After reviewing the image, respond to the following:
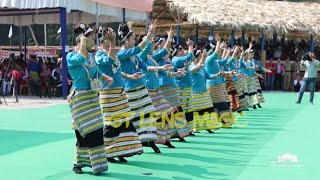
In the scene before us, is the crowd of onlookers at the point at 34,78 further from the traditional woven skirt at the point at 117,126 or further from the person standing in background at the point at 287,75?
the traditional woven skirt at the point at 117,126

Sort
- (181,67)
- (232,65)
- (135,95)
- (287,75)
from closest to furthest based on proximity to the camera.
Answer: (135,95) < (181,67) < (232,65) < (287,75)

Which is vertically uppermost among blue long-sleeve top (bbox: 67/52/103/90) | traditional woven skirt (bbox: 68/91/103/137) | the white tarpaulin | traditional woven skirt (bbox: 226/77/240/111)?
the white tarpaulin

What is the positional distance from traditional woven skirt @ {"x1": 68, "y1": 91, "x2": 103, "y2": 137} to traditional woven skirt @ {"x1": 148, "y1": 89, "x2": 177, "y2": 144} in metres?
1.93

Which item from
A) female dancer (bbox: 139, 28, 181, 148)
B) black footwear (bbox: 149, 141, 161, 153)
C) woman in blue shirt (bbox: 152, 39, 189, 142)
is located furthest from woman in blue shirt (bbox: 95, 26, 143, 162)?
woman in blue shirt (bbox: 152, 39, 189, 142)

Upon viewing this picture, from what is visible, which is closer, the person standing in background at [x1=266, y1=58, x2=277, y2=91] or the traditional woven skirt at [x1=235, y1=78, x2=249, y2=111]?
the traditional woven skirt at [x1=235, y1=78, x2=249, y2=111]

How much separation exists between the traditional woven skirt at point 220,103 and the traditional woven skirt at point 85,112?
4.80 metres

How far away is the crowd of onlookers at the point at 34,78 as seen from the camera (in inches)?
707

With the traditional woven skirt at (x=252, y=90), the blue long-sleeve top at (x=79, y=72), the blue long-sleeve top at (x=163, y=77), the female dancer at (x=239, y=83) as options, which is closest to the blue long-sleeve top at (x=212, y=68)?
the female dancer at (x=239, y=83)

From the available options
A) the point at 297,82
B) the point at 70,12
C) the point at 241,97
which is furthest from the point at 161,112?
the point at 297,82

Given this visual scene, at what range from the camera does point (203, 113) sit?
396 inches

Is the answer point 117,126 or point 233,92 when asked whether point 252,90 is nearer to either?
point 233,92

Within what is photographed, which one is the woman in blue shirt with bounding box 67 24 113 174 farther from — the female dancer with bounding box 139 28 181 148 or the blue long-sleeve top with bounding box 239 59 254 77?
the blue long-sleeve top with bounding box 239 59 254 77

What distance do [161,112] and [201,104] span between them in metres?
1.97

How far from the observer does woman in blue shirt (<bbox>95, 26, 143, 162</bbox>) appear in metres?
6.88
